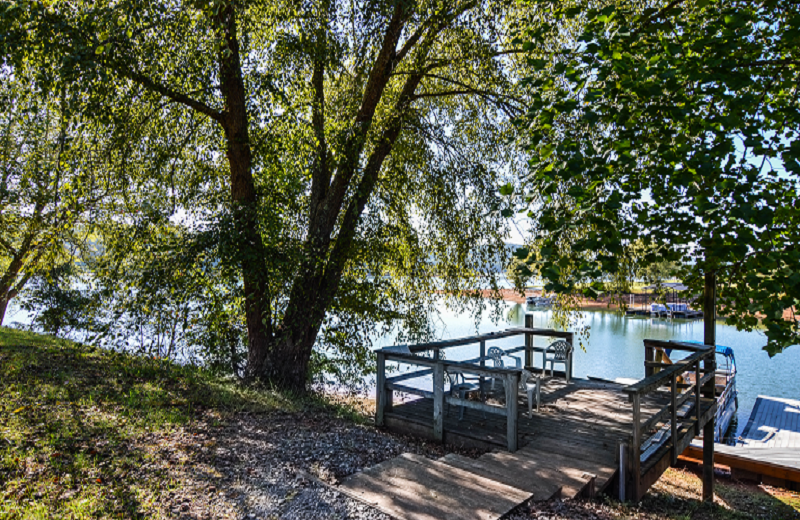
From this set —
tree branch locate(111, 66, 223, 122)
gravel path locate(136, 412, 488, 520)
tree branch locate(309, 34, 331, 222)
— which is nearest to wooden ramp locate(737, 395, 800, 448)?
gravel path locate(136, 412, 488, 520)

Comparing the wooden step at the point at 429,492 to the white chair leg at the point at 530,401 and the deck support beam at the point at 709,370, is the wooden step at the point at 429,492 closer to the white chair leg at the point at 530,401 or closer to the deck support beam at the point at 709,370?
the white chair leg at the point at 530,401

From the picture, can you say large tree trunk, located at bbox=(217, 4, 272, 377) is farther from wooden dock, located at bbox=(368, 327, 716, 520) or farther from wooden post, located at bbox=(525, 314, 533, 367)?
wooden post, located at bbox=(525, 314, 533, 367)

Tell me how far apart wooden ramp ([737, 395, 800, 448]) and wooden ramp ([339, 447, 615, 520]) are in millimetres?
8162

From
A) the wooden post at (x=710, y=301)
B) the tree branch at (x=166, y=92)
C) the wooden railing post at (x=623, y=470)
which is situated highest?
the tree branch at (x=166, y=92)

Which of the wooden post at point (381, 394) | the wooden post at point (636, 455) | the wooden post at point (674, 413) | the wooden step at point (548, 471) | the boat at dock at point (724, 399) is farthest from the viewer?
the boat at dock at point (724, 399)

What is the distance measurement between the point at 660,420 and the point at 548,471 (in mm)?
2802

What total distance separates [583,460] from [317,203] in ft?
17.5

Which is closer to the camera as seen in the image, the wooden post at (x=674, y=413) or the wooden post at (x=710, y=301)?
the wooden post at (x=674, y=413)

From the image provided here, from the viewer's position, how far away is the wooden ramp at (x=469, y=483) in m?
3.64

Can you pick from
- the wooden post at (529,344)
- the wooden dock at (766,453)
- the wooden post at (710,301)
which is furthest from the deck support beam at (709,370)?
the wooden post at (529,344)

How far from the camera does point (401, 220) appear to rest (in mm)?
8797

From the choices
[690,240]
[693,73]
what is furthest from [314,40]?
[690,240]

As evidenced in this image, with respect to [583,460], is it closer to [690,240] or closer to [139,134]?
[690,240]

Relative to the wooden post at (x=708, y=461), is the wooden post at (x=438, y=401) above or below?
above
